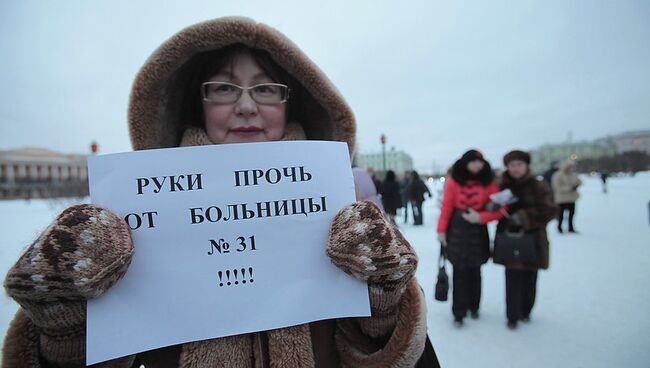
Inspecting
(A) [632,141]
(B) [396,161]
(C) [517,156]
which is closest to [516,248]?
(C) [517,156]

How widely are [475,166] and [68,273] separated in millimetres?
3274

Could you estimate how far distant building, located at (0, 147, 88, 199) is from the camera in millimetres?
35213

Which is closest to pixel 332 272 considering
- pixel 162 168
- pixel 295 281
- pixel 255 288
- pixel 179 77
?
pixel 295 281

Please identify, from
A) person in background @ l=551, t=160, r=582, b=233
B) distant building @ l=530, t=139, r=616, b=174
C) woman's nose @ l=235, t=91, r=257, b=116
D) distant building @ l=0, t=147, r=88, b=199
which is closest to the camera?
woman's nose @ l=235, t=91, r=257, b=116

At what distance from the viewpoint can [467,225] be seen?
3.19m

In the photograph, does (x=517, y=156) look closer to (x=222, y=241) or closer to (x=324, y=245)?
(x=324, y=245)

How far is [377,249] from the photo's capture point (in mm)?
750

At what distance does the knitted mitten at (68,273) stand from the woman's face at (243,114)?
1.33 ft

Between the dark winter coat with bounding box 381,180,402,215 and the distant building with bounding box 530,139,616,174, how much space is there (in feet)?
241

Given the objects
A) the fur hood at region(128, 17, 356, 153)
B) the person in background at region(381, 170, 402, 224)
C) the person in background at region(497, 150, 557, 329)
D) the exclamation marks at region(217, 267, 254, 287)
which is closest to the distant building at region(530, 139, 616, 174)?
the person in background at region(381, 170, 402, 224)

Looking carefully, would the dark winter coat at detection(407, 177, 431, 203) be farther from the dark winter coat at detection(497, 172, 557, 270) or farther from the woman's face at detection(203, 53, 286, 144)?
the woman's face at detection(203, 53, 286, 144)

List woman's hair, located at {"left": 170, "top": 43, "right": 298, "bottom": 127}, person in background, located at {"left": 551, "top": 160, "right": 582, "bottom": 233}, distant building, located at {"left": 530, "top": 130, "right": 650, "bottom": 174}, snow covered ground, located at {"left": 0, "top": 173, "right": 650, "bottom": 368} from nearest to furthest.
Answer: woman's hair, located at {"left": 170, "top": 43, "right": 298, "bottom": 127}, snow covered ground, located at {"left": 0, "top": 173, "right": 650, "bottom": 368}, person in background, located at {"left": 551, "top": 160, "right": 582, "bottom": 233}, distant building, located at {"left": 530, "top": 130, "right": 650, "bottom": 174}

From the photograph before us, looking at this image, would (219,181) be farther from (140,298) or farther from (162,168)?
(140,298)

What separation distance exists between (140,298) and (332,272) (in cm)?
48
